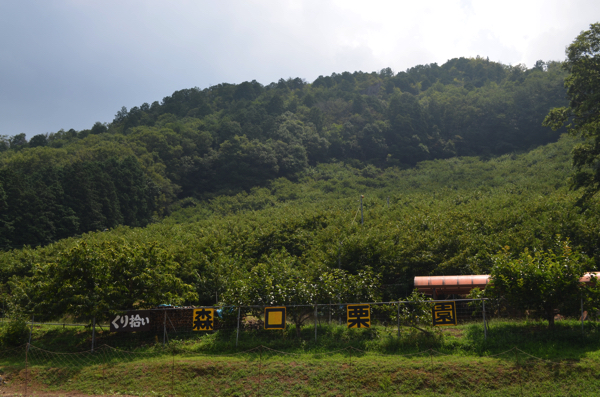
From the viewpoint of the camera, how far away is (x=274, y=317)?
16.8 metres

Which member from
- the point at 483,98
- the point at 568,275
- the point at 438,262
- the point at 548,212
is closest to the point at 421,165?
the point at 483,98

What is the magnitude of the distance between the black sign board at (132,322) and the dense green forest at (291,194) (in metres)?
0.69

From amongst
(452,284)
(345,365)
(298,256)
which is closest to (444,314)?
(345,365)

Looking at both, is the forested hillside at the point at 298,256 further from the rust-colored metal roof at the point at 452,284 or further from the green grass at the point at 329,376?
the green grass at the point at 329,376

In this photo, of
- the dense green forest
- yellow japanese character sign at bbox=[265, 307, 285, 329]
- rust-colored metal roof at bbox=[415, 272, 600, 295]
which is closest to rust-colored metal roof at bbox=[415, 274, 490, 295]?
rust-colored metal roof at bbox=[415, 272, 600, 295]

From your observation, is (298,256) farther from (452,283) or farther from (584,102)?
(584,102)

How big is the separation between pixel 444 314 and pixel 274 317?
626 centimetres

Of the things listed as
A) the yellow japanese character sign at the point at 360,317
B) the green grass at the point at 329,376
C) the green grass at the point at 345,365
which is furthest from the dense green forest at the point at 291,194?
the green grass at the point at 329,376

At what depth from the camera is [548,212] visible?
28.8m

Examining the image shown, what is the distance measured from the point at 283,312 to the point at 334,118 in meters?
89.0

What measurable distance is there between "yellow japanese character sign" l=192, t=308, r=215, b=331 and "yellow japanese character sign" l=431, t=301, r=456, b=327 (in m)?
8.40

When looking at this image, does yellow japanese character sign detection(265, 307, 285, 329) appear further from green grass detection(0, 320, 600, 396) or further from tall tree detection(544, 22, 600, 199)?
tall tree detection(544, 22, 600, 199)

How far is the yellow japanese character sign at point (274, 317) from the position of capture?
54.7 ft

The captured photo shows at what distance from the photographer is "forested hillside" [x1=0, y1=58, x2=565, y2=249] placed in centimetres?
5262
